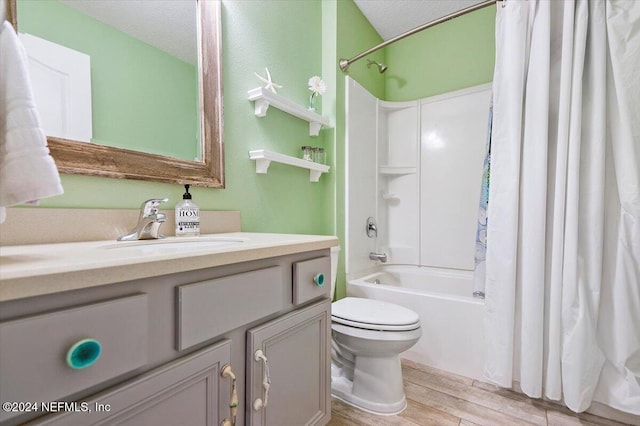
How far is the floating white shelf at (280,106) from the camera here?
1.42m

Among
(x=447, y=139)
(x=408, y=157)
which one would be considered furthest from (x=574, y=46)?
(x=408, y=157)

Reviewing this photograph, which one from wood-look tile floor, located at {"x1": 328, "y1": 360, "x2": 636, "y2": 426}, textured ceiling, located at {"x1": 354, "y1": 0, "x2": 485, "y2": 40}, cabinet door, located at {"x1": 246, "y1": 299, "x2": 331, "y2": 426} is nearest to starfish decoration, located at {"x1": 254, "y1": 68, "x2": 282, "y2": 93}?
cabinet door, located at {"x1": 246, "y1": 299, "x2": 331, "y2": 426}

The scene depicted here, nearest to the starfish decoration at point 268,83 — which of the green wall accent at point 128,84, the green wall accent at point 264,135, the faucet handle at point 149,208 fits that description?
the green wall accent at point 264,135

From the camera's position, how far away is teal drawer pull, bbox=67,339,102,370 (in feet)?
1.53

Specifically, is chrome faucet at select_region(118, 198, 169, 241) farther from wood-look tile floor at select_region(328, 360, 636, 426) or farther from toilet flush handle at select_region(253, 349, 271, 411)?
wood-look tile floor at select_region(328, 360, 636, 426)

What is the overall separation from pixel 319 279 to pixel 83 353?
68cm

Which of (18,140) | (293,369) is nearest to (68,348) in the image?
(18,140)

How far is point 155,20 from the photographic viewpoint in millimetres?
1121

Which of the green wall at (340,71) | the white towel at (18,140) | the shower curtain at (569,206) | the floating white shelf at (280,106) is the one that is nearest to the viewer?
the white towel at (18,140)

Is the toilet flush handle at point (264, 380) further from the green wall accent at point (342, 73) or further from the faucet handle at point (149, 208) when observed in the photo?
the green wall accent at point (342, 73)

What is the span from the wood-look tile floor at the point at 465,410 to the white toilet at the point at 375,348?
2.0 inches

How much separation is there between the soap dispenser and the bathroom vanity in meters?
0.09

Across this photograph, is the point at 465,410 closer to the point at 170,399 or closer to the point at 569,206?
the point at 569,206

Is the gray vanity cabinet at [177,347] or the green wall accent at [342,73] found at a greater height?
the green wall accent at [342,73]
